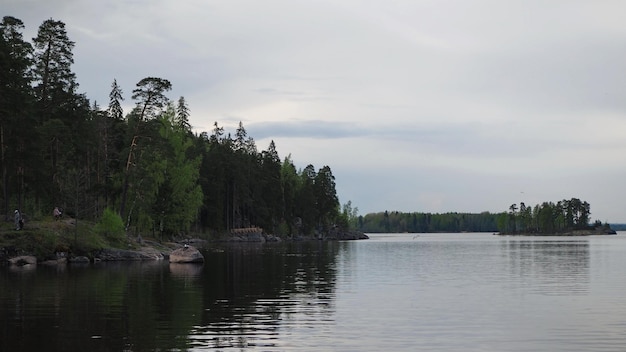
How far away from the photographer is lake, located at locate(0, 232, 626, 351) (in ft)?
71.8

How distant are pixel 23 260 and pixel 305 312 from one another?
3433cm

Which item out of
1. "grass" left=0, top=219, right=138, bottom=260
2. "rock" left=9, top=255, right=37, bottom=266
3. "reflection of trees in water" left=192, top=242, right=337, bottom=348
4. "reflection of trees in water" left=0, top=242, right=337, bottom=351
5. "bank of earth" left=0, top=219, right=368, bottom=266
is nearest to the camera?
"reflection of trees in water" left=0, top=242, right=337, bottom=351

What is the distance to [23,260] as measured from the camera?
5506 centimetres

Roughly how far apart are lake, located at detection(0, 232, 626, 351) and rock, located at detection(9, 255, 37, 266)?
4.24 meters

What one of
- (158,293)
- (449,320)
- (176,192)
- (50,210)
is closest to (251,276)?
(158,293)

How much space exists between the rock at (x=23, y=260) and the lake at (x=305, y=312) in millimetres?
4236

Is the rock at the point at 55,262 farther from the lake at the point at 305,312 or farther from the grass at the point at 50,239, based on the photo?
the lake at the point at 305,312

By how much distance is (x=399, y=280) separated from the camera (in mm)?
46719

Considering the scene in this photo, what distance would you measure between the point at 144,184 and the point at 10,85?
21768mm

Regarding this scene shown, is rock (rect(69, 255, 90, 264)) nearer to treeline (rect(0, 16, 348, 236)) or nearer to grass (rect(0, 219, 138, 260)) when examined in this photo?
grass (rect(0, 219, 138, 260))

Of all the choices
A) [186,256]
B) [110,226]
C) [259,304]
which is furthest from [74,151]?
[259,304]

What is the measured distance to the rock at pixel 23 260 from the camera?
5466 cm

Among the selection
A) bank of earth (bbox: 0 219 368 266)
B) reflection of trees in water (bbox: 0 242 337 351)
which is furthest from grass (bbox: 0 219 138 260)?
reflection of trees in water (bbox: 0 242 337 351)

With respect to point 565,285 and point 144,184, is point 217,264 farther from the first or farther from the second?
point 565,285
